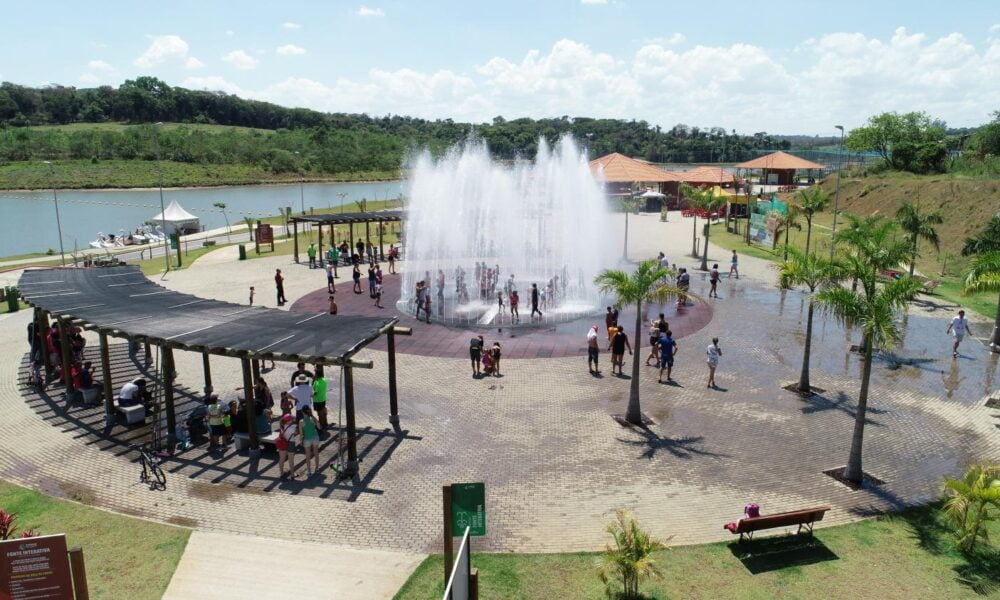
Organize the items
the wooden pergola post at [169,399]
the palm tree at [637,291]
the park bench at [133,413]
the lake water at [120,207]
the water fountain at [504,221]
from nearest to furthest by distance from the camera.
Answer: the wooden pergola post at [169,399], the palm tree at [637,291], the park bench at [133,413], the water fountain at [504,221], the lake water at [120,207]

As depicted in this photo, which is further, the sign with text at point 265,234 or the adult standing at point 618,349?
the sign with text at point 265,234

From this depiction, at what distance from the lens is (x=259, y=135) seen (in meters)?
147

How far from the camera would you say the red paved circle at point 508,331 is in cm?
2227

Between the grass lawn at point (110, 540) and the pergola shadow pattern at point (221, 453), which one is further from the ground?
the grass lawn at point (110, 540)

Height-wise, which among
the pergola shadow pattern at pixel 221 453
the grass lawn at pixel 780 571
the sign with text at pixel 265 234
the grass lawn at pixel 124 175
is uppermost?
the grass lawn at pixel 124 175

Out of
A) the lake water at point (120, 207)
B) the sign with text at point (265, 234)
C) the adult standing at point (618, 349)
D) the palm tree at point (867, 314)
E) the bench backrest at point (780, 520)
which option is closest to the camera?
the bench backrest at point (780, 520)

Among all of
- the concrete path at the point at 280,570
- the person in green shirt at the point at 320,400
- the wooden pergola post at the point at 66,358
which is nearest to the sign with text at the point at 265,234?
the wooden pergola post at the point at 66,358

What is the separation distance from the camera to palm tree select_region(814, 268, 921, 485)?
12.7 meters

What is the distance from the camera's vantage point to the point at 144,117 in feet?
509

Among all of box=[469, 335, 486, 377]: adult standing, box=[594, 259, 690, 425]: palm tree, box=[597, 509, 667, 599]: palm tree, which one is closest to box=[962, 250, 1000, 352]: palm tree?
box=[594, 259, 690, 425]: palm tree

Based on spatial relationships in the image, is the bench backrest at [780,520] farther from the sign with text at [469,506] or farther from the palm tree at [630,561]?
the sign with text at [469,506]

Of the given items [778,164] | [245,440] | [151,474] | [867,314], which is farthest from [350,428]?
[778,164]

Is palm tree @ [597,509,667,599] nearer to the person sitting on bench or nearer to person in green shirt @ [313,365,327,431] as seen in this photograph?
person in green shirt @ [313,365,327,431]

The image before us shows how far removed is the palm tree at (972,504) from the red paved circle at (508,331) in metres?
12.2
